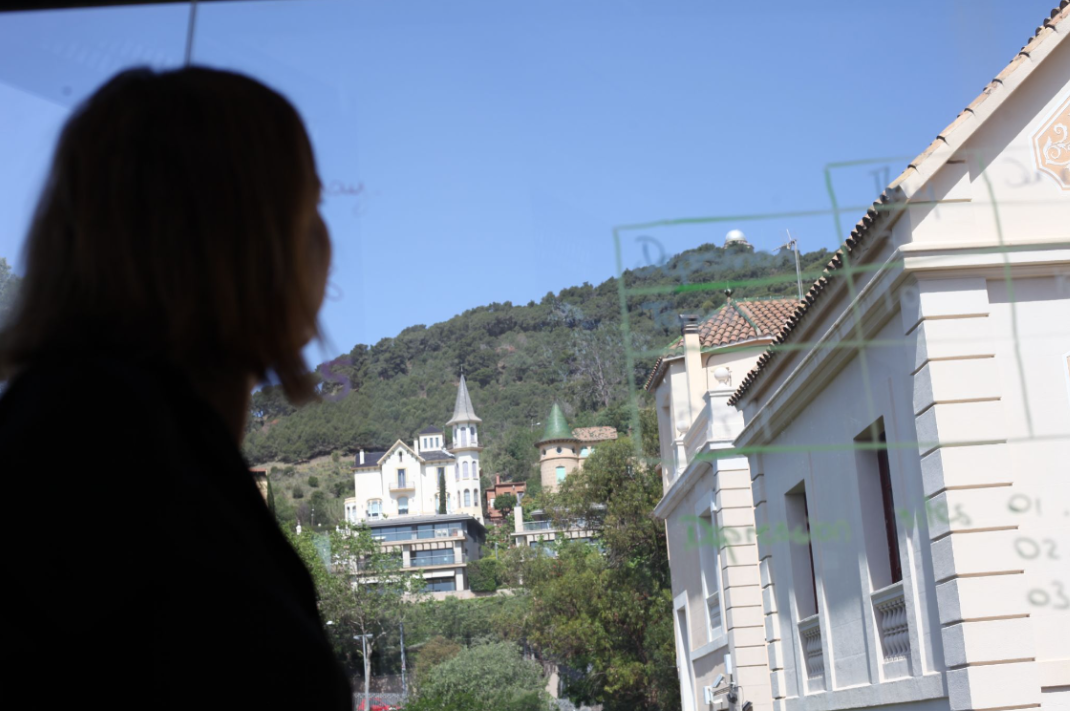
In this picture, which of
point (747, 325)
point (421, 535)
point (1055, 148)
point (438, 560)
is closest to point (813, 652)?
point (1055, 148)

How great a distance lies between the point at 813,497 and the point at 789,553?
980 millimetres

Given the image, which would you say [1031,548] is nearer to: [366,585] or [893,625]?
[893,625]

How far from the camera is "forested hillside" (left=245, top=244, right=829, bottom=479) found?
4.66 meters

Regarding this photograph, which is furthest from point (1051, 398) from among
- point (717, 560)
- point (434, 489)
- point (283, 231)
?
point (434, 489)

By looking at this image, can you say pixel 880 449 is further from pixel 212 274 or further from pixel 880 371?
pixel 212 274

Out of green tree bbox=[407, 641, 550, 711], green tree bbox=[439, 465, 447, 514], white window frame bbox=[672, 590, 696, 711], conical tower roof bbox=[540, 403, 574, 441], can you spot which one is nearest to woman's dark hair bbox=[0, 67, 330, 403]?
white window frame bbox=[672, 590, 696, 711]

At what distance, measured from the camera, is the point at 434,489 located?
6038 centimetres

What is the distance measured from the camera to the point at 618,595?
85.9 feet

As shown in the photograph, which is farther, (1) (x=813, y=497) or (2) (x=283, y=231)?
(1) (x=813, y=497)

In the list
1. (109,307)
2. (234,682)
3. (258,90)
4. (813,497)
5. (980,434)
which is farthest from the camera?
(813,497)

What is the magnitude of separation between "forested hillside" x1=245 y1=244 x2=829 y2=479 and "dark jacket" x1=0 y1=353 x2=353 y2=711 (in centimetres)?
162

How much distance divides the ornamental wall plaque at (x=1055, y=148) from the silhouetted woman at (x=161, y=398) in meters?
6.11

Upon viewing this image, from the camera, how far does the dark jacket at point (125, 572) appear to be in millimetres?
521

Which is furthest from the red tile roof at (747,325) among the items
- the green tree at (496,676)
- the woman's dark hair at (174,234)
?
the green tree at (496,676)
